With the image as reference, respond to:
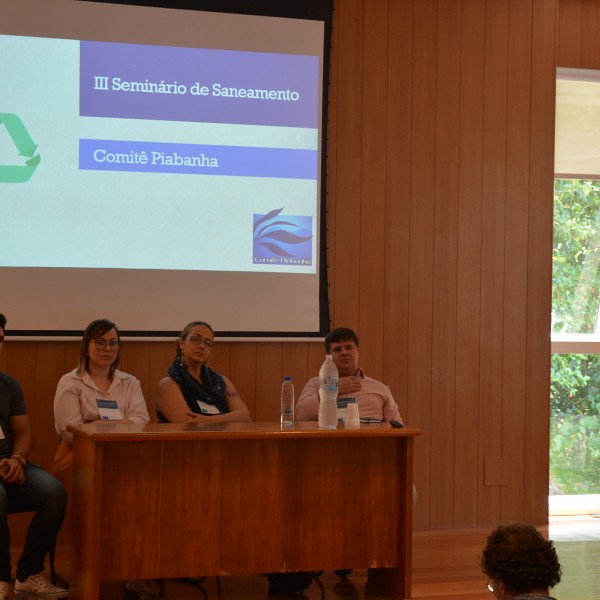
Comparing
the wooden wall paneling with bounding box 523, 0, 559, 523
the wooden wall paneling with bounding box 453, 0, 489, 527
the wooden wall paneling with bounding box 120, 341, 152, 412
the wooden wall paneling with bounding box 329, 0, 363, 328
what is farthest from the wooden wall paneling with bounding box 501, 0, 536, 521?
the wooden wall paneling with bounding box 120, 341, 152, 412

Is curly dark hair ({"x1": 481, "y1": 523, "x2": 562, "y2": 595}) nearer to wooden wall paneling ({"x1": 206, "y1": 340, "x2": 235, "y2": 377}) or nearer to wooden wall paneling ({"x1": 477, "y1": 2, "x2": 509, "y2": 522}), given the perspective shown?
wooden wall paneling ({"x1": 206, "y1": 340, "x2": 235, "y2": 377})

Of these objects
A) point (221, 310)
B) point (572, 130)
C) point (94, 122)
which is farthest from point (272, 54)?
point (572, 130)

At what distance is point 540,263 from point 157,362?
2435 millimetres

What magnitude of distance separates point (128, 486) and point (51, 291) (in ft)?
5.30

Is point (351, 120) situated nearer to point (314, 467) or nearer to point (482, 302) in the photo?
point (482, 302)

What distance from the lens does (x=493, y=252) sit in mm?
5449

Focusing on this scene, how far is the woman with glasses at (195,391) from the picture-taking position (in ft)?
13.8

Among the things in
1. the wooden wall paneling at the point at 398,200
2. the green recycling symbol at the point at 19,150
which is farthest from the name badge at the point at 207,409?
the green recycling symbol at the point at 19,150

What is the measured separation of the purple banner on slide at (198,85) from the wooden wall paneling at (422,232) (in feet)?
2.22

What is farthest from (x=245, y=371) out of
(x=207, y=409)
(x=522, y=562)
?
(x=522, y=562)

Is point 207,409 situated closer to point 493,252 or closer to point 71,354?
point 71,354

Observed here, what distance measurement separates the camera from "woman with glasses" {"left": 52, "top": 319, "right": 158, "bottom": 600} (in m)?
4.02

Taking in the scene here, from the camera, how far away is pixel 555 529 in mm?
5379

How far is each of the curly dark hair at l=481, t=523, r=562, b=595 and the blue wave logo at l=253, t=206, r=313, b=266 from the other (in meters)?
3.43
